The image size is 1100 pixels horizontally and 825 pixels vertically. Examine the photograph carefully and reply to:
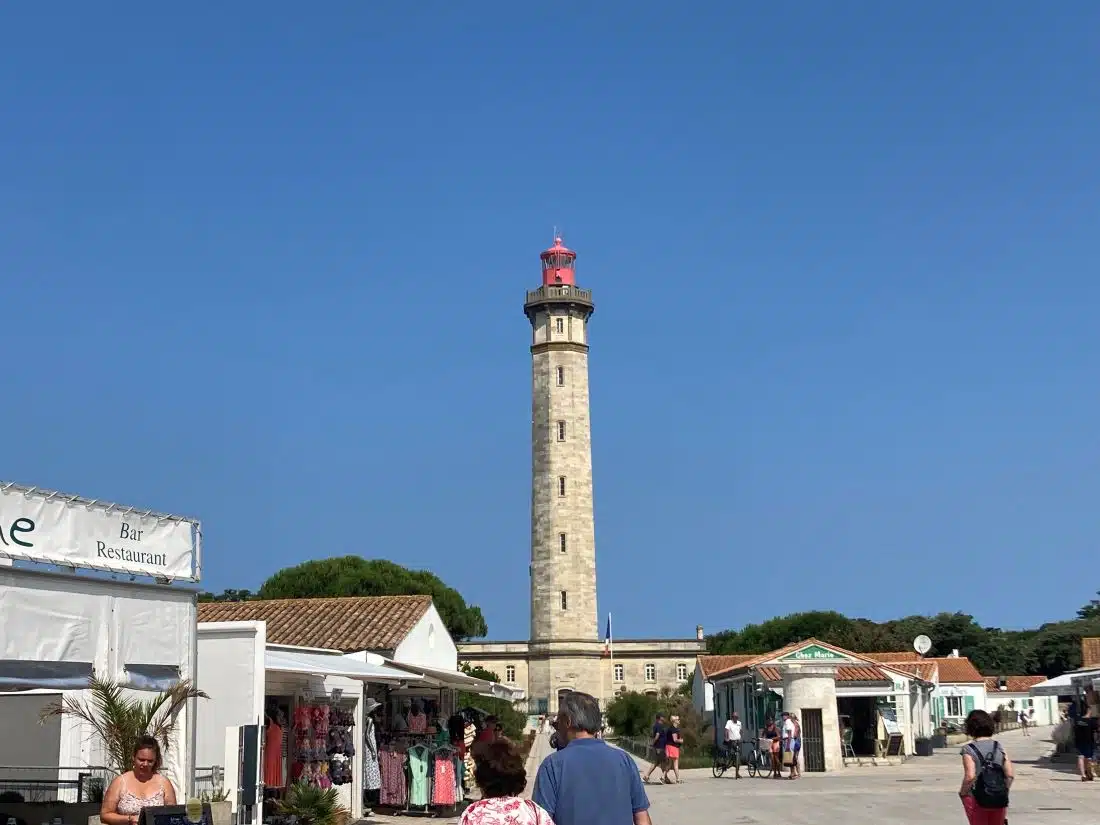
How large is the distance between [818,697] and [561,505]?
36203 millimetres

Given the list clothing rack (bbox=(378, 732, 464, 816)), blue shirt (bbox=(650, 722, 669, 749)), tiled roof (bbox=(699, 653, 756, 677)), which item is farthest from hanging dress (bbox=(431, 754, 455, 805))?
tiled roof (bbox=(699, 653, 756, 677))

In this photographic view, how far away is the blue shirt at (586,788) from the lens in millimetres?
6820

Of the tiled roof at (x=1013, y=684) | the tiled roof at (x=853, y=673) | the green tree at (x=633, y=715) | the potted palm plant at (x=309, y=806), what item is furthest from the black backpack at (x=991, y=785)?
the tiled roof at (x=1013, y=684)

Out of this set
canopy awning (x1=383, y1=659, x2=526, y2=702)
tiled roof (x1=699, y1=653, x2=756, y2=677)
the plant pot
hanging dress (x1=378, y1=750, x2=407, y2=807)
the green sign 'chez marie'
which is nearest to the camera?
the plant pot

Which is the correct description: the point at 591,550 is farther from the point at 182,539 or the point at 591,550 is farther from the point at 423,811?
the point at 182,539

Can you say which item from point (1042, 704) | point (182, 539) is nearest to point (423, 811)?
point (182, 539)

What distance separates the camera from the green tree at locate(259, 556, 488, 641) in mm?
61062

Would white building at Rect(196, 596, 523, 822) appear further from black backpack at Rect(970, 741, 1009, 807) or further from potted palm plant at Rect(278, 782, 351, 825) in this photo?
black backpack at Rect(970, 741, 1009, 807)

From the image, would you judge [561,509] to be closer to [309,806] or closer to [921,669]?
[921,669]

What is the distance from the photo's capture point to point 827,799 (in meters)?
21.0

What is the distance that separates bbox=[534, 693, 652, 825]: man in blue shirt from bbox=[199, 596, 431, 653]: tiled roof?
1819 centimetres

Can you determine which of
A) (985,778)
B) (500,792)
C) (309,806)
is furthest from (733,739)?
(500,792)

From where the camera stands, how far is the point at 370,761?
19.8 metres

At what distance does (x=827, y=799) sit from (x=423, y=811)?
6.38 m
